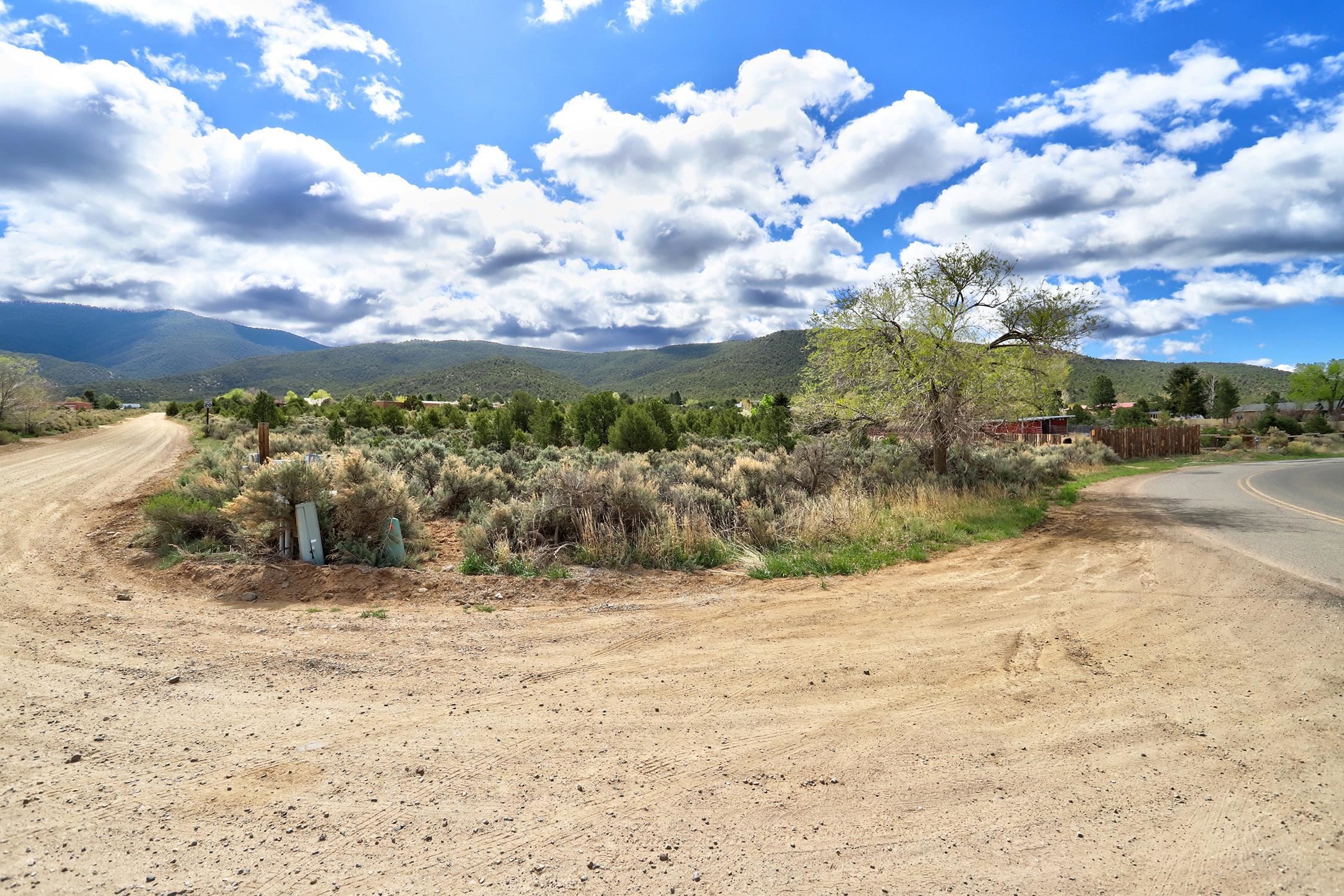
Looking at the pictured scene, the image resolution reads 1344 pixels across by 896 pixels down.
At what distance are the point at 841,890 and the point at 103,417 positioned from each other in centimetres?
6499

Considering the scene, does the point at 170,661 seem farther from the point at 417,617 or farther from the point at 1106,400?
the point at 1106,400

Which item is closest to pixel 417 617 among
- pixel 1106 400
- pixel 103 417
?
pixel 103 417

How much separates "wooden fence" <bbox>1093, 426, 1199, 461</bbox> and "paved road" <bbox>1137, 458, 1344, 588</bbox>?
10.6 m

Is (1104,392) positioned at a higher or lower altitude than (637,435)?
higher

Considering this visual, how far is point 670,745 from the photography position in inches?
150

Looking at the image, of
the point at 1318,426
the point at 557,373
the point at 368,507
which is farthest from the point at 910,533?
the point at 557,373

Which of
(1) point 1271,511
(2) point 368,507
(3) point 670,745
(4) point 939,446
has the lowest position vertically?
(3) point 670,745

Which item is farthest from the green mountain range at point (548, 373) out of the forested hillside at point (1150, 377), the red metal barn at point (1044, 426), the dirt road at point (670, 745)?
the dirt road at point (670, 745)

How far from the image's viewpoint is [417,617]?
6.34 metres

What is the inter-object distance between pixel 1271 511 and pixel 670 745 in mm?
16719

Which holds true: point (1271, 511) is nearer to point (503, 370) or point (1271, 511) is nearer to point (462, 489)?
point (462, 489)

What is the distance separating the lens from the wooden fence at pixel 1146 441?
122ft

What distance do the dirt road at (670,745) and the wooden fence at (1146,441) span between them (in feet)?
118

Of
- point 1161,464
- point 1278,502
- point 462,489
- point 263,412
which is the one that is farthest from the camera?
point 263,412
